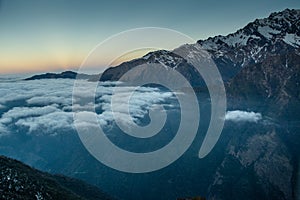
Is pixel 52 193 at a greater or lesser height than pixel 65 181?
greater

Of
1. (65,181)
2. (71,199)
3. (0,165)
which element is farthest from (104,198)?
(0,165)

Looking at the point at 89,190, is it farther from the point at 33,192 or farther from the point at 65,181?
the point at 33,192

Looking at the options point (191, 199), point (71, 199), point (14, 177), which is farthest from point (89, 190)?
point (191, 199)

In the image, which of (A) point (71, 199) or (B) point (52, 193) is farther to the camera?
(A) point (71, 199)

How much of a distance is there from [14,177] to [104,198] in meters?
56.0

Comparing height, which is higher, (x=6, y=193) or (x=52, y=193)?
(x=6, y=193)

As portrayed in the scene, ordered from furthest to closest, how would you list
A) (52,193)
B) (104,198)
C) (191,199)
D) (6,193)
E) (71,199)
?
(104,198), (71,199), (52,193), (6,193), (191,199)

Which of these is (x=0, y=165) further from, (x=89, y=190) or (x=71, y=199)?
(x=89, y=190)

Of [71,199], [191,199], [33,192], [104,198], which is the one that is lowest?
[104,198]

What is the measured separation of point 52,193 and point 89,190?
5384 centimetres

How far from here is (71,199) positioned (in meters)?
83.0

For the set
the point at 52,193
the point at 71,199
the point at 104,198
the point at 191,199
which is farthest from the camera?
the point at 104,198

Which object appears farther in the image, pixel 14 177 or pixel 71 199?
pixel 71 199

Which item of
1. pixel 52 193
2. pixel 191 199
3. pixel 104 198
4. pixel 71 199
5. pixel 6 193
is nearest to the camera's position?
pixel 191 199
